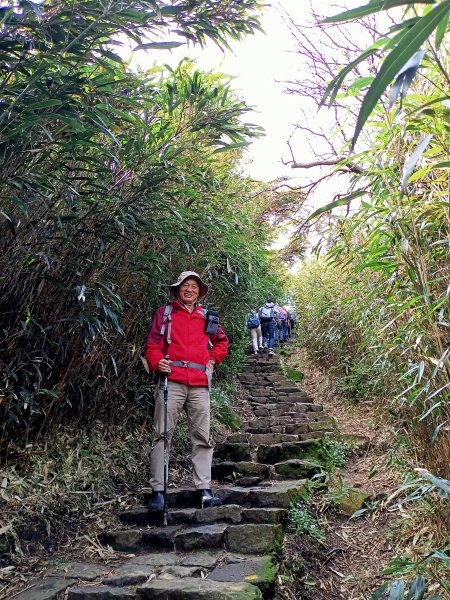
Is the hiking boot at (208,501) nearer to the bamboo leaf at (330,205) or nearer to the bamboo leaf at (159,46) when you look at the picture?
the bamboo leaf at (330,205)

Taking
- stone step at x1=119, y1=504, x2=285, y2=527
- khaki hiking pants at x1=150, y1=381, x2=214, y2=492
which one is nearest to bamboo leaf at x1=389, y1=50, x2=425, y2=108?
stone step at x1=119, y1=504, x2=285, y2=527

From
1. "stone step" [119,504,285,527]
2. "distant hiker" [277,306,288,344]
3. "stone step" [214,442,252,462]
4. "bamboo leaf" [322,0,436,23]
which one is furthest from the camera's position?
"distant hiker" [277,306,288,344]

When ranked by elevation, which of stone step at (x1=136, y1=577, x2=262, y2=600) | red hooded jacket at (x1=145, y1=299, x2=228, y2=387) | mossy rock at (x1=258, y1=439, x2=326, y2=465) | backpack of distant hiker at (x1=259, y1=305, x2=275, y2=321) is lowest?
stone step at (x1=136, y1=577, x2=262, y2=600)

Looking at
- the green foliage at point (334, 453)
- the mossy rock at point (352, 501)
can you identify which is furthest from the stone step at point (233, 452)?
the mossy rock at point (352, 501)

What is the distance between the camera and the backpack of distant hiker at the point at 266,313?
40.9 ft

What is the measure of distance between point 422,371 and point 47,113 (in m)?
2.25

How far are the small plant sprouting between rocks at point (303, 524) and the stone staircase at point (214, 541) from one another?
8 cm

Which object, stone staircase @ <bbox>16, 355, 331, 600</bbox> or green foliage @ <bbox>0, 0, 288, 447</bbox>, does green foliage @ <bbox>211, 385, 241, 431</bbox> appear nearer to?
stone staircase @ <bbox>16, 355, 331, 600</bbox>

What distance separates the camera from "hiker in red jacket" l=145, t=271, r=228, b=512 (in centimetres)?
390

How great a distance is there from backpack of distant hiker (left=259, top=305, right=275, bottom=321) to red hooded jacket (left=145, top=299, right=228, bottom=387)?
8.32 metres

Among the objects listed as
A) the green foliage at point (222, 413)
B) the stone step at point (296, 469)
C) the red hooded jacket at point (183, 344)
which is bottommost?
the stone step at point (296, 469)

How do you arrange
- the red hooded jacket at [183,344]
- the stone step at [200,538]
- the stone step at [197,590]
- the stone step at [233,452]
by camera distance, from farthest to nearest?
the stone step at [233,452] < the red hooded jacket at [183,344] < the stone step at [200,538] < the stone step at [197,590]

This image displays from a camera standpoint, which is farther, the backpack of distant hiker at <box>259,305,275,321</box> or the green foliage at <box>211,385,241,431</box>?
the backpack of distant hiker at <box>259,305,275,321</box>

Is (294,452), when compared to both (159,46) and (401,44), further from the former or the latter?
(401,44)
